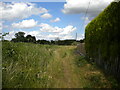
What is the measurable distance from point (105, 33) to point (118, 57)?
159 cm

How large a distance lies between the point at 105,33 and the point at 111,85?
2.64m

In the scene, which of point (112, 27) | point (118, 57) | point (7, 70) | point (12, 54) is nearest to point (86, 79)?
point (118, 57)

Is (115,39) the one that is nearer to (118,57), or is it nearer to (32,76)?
(118,57)

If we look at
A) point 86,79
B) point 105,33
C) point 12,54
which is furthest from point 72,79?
point 12,54

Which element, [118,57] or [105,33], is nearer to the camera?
[118,57]

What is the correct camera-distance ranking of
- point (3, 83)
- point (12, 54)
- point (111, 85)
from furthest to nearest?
point (12, 54) < point (111, 85) < point (3, 83)

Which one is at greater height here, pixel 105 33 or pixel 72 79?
pixel 105 33

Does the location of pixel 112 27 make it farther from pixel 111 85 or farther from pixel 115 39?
pixel 111 85

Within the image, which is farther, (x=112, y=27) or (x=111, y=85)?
(x=112, y=27)

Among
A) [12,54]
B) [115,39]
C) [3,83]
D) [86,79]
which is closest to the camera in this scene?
[3,83]

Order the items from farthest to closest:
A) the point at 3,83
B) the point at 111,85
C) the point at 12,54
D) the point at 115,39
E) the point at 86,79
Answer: the point at 12,54, the point at 86,79, the point at 115,39, the point at 111,85, the point at 3,83

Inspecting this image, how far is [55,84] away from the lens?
542 cm

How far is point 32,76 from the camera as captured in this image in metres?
5.64

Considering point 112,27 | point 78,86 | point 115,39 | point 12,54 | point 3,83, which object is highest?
point 112,27
